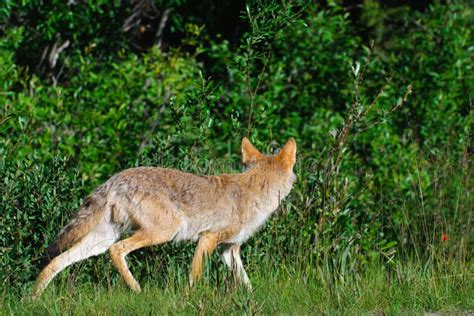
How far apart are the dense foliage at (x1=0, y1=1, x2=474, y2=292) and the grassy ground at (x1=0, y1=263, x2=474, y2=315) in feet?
2.65

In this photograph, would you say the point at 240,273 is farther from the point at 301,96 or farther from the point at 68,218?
the point at 301,96

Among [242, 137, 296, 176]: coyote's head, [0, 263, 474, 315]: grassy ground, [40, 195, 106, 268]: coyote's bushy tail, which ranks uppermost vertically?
[242, 137, 296, 176]: coyote's head

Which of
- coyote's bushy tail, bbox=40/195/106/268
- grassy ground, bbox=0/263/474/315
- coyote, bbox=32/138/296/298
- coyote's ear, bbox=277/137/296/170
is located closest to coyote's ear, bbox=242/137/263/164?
coyote's ear, bbox=277/137/296/170

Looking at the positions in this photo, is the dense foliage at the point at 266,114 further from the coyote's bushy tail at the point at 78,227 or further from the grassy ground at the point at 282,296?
the grassy ground at the point at 282,296

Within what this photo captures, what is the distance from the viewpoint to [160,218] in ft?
24.8

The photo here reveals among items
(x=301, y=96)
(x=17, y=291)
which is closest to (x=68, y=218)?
(x=17, y=291)

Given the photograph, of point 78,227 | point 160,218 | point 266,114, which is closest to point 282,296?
point 160,218

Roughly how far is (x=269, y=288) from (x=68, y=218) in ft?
7.26

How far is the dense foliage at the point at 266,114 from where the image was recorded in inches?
327

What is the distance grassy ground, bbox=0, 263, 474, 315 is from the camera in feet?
20.6

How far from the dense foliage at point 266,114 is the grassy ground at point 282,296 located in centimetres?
81

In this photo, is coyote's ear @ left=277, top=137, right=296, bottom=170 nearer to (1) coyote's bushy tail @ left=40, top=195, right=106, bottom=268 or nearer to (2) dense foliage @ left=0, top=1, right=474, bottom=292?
(2) dense foliage @ left=0, top=1, right=474, bottom=292

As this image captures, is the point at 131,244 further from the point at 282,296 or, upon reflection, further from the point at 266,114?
the point at 266,114

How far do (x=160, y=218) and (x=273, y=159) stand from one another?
1.39 metres
